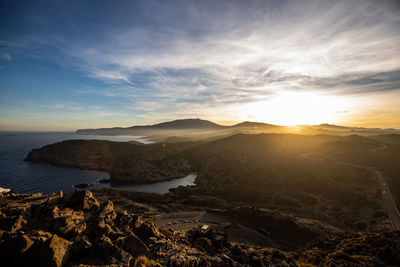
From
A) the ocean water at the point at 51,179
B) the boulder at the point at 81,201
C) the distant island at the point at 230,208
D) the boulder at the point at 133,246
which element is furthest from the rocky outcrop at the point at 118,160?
the boulder at the point at 133,246

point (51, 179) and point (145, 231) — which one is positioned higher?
point (145, 231)

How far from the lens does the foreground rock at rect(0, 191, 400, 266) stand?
34.0ft

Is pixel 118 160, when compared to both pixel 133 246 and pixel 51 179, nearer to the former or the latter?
pixel 51 179

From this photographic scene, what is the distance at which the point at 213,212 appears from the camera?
41.7 m

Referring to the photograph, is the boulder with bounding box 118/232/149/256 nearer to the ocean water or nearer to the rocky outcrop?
the ocean water

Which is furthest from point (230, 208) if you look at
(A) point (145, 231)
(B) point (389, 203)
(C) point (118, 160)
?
(C) point (118, 160)

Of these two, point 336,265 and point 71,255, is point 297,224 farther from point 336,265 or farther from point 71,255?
point 71,255

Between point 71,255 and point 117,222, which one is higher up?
point 71,255

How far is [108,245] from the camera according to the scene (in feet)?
40.0

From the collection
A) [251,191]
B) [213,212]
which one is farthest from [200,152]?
[213,212]

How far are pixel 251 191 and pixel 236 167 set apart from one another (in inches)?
1292

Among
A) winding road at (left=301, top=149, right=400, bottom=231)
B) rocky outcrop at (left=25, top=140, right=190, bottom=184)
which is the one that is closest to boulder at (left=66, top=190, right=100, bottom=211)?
winding road at (left=301, top=149, right=400, bottom=231)

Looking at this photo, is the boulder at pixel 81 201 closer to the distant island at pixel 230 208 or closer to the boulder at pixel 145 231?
the distant island at pixel 230 208

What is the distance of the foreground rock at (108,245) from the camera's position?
10.4 m
